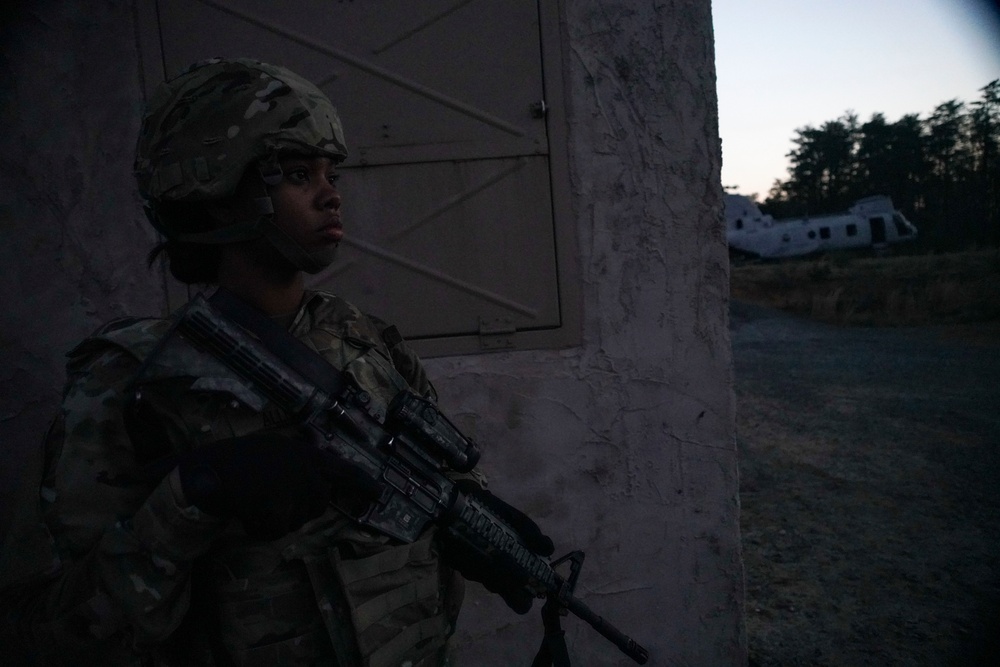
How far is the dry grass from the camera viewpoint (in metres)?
14.1

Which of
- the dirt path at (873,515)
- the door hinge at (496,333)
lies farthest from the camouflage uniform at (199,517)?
the dirt path at (873,515)

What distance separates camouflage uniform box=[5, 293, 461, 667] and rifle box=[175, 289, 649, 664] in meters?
0.04

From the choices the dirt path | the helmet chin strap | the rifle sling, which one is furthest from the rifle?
the dirt path

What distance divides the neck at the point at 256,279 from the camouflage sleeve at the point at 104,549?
0.35m

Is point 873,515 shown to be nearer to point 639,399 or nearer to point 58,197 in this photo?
point 639,399

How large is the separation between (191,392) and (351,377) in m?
0.30

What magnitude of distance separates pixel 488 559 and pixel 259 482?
0.67 metres

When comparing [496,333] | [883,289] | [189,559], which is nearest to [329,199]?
[189,559]

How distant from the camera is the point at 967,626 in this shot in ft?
9.59

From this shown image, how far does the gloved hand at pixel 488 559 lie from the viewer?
151cm

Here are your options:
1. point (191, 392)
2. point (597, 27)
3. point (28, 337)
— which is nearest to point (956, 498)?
point (597, 27)

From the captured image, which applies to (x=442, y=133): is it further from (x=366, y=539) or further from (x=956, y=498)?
(x=956, y=498)

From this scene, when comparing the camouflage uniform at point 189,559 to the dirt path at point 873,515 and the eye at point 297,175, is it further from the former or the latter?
the dirt path at point 873,515

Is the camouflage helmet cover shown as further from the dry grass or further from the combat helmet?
the dry grass
